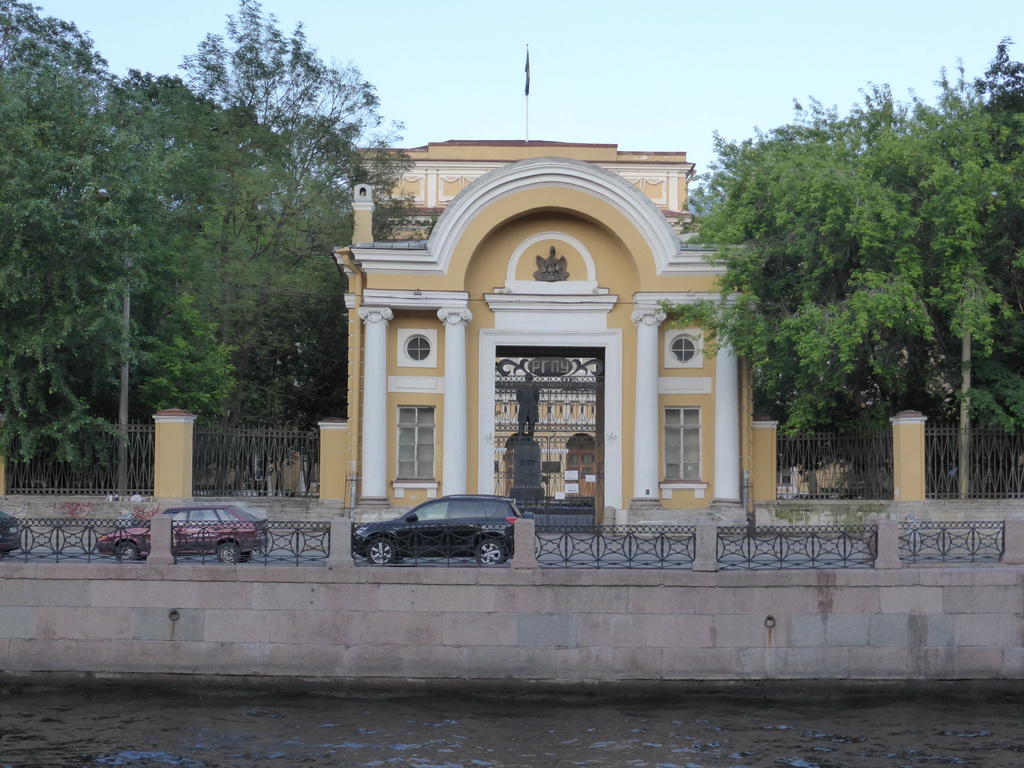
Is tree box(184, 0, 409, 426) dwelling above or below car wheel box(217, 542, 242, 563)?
above

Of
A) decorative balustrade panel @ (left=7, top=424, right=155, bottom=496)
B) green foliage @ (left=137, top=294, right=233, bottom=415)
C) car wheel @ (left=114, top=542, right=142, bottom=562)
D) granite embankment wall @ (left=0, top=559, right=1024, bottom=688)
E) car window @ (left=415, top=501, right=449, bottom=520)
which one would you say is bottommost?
granite embankment wall @ (left=0, top=559, right=1024, bottom=688)

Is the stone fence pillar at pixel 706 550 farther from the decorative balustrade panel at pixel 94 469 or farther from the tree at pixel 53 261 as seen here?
the tree at pixel 53 261

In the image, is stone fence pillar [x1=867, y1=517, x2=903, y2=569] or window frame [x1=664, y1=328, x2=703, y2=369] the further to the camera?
window frame [x1=664, y1=328, x2=703, y2=369]

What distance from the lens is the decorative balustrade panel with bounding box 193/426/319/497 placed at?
28.3m

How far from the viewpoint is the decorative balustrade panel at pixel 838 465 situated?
90.1ft

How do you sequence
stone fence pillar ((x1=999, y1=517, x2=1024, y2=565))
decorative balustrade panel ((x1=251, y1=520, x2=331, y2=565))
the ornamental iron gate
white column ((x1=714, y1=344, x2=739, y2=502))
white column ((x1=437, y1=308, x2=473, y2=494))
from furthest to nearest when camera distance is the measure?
the ornamental iron gate < white column ((x1=714, y1=344, x2=739, y2=502)) < white column ((x1=437, y1=308, x2=473, y2=494)) < decorative balustrade panel ((x1=251, y1=520, x2=331, y2=565)) < stone fence pillar ((x1=999, y1=517, x2=1024, y2=565))

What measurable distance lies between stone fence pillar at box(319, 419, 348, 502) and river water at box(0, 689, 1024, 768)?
1053 centimetres

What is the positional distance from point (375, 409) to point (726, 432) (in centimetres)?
730

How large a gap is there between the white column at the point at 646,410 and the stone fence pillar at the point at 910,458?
485cm

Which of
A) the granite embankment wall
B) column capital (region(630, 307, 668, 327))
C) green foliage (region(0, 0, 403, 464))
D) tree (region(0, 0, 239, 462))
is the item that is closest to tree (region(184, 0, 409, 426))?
green foliage (region(0, 0, 403, 464))

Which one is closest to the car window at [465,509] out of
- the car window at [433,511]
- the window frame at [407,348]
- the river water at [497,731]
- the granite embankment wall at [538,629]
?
the car window at [433,511]

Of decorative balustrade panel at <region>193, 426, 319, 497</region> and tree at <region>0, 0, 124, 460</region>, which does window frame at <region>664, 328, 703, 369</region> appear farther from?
tree at <region>0, 0, 124, 460</region>

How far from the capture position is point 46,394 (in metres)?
28.4

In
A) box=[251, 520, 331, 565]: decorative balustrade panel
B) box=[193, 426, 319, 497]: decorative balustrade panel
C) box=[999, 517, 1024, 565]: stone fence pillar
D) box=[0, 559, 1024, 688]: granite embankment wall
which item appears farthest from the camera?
box=[193, 426, 319, 497]: decorative balustrade panel
